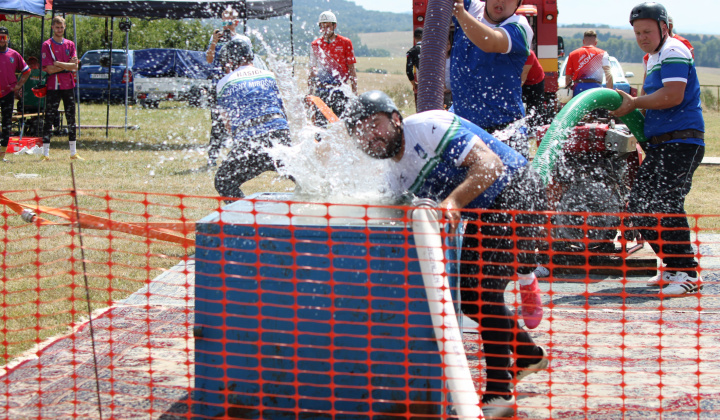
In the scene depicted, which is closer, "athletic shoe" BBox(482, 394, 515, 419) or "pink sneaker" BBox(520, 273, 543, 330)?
"athletic shoe" BBox(482, 394, 515, 419)

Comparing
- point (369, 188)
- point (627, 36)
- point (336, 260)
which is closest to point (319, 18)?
point (369, 188)

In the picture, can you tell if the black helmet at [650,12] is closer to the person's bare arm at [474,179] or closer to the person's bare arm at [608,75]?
the person's bare arm at [474,179]

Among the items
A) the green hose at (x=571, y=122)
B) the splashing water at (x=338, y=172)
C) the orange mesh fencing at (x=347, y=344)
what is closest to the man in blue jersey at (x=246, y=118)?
the splashing water at (x=338, y=172)

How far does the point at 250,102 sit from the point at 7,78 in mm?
9930

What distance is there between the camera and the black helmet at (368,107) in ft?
10.5

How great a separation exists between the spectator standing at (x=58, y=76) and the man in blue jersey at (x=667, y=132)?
9816 mm

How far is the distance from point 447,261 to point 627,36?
180 meters

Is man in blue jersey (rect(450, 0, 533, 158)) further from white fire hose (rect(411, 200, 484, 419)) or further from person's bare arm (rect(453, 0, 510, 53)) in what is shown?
white fire hose (rect(411, 200, 484, 419))

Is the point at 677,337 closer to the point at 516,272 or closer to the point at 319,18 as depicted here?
the point at 516,272

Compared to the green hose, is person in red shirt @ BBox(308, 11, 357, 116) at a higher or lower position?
higher

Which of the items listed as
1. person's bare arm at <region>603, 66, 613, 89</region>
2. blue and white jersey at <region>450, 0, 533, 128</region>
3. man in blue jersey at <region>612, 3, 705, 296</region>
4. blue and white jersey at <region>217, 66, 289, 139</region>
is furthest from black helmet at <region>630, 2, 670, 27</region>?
person's bare arm at <region>603, 66, 613, 89</region>

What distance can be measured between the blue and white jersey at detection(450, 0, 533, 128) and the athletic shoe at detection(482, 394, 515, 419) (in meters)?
1.82

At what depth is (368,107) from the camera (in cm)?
319

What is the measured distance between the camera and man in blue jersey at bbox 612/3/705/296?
17.4 feet
